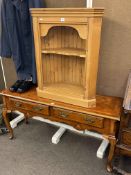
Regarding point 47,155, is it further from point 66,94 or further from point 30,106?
point 66,94

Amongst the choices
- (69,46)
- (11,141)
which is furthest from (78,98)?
(11,141)

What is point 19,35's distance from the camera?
189cm

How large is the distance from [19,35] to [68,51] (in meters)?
0.63

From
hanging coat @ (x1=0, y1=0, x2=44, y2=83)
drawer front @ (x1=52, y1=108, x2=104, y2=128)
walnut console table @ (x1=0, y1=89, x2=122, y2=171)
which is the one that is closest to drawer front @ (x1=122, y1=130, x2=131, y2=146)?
walnut console table @ (x1=0, y1=89, x2=122, y2=171)

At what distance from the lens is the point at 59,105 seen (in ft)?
5.33

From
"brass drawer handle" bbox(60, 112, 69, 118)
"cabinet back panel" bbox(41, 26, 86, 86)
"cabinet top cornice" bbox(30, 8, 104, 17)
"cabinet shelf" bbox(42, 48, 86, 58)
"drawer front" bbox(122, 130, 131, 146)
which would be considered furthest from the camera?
"cabinet back panel" bbox(41, 26, 86, 86)

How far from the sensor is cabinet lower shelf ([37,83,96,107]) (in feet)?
5.19

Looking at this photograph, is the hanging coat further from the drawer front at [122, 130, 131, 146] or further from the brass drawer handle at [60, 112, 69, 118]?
the drawer front at [122, 130, 131, 146]

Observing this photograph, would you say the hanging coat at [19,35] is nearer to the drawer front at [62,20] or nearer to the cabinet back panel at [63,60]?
the cabinet back panel at [63,60]

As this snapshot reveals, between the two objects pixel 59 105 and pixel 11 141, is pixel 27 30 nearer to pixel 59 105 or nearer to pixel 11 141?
pixel 59 105

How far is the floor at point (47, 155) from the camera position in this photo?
68.0 inches

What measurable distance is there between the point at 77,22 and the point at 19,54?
A: 0.81 m

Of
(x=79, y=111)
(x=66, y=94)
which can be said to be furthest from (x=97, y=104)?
(x=66, y=94)

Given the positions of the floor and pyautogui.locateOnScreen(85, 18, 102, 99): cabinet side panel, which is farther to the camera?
the floor
